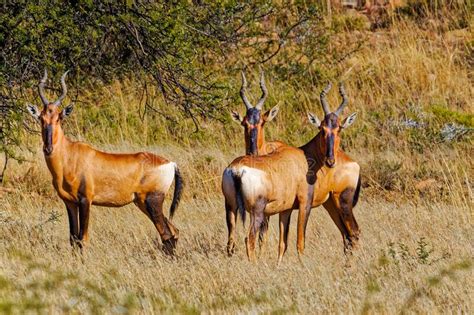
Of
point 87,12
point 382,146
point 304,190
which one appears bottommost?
point 382,146

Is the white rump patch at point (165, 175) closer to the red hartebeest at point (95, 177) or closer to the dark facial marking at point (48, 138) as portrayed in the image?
the red hartebeest at point (95, 177)

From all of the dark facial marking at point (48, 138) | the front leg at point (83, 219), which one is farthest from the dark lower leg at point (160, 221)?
the dark facial marking at point (48, 138)

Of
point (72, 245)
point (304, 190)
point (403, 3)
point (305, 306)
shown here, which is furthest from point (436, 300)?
point (403, 3)

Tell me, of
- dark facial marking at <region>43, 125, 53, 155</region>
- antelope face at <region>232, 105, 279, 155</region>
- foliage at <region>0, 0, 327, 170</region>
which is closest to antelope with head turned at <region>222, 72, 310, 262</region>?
antelope face at <region>232, 105, 279, 155</region>

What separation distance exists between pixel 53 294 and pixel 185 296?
1083mm

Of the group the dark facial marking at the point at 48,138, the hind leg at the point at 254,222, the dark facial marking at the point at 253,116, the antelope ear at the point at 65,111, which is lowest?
the hind leg at the point at 254,222

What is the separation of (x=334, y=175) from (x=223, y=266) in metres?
1.81

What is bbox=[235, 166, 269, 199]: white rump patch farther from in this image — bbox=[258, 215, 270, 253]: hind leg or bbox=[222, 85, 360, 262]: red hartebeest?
bbox=[258, 215, 270, 253]: hind leg

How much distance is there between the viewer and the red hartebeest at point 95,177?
33.9 feet

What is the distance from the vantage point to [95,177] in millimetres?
10516

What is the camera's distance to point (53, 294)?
752cm

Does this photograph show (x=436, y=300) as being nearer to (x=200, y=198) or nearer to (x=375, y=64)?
(x=200, y=198)

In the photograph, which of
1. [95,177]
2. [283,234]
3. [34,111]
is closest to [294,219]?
[283,234]

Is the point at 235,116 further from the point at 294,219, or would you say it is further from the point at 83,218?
the point at 83,218
